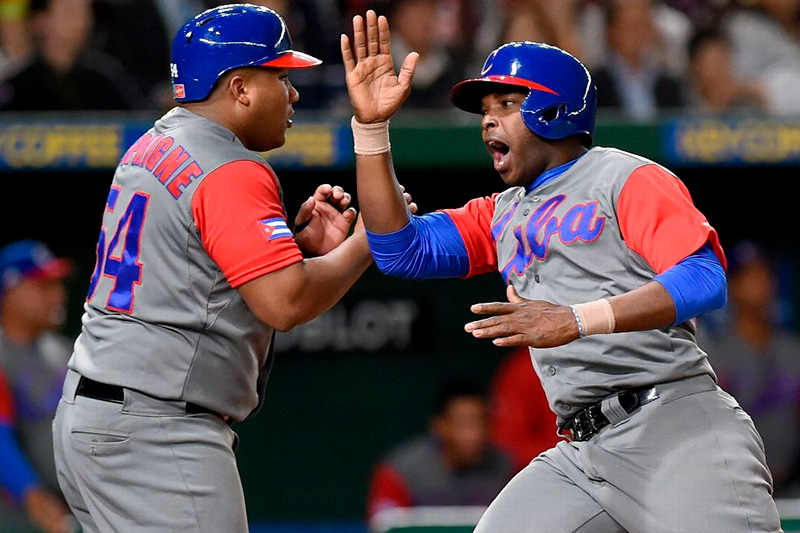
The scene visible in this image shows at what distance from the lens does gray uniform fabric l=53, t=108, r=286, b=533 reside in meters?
2.90

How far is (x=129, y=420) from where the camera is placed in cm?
292

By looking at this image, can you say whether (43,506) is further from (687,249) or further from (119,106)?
(687,249)

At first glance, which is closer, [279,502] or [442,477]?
[442,477]

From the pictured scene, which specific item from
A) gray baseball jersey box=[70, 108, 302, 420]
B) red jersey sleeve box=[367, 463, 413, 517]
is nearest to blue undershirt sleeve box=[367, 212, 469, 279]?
gray baseball jersey box=[70, 108, 302, 420]

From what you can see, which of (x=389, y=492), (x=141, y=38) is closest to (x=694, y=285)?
(x=389, y=492)

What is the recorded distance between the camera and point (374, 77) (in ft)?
10.7

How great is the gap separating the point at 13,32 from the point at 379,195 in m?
4.00

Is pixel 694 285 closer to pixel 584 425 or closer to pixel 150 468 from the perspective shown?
pixel 584 425

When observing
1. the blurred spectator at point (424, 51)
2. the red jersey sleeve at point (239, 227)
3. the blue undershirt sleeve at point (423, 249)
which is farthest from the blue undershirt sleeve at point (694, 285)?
the blurred spectator at point (424, 51)

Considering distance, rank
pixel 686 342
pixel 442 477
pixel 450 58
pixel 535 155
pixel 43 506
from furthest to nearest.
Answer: pixel 450 58
pixel 442 477
pixel 43 506
pixel 535 155
pixel 686 342

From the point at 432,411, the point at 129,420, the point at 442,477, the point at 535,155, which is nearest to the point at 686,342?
the point at 535,155

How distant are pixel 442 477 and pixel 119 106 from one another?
8.55 ft

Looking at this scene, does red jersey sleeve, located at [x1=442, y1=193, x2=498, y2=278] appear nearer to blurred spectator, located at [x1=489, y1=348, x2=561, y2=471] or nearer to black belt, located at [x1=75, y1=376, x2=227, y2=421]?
black belt, located at [x1=75, y1=376, x2=227, y2=421]

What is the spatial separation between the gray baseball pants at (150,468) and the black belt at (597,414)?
2.96ft
